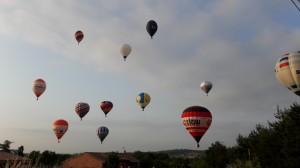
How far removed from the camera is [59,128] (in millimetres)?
56281

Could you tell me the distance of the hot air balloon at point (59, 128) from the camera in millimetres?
56156

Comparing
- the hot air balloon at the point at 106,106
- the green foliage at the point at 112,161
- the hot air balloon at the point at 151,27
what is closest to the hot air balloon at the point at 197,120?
the hot air balloon at the point at 151,27

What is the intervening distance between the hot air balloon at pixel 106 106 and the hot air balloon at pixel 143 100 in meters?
8.12

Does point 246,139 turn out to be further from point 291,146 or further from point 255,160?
point 291,146

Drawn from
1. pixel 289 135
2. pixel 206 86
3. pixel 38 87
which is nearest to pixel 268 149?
pixel 289 135

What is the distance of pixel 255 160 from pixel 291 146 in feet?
20.9

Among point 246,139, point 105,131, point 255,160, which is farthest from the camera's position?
point 105,131

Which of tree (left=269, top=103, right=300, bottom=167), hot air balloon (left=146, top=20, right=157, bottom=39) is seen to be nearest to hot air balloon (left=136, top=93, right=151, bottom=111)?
hot air balloon (left=146, top=20, right=157, bottom=39)

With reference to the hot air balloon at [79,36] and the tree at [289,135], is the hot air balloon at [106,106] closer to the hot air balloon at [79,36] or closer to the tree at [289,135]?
the hot air balloon at [79,36]

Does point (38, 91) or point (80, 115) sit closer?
point (38, 91)

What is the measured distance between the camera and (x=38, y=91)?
177 feet

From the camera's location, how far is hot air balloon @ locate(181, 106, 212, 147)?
36188 mm

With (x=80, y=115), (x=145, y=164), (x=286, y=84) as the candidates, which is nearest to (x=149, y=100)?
(x=80, y=115)

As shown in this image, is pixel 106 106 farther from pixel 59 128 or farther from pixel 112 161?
pixel 112 161
